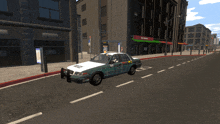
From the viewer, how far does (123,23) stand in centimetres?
2364

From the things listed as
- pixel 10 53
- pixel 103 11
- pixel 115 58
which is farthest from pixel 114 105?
pixel 103 11

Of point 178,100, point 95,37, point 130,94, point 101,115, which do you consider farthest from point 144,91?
point 95,37

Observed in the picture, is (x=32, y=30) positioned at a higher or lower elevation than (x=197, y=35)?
lower

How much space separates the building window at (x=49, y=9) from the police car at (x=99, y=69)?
934 centimetres

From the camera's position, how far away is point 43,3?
12234mm

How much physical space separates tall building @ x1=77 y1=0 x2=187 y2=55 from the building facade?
10.2 m

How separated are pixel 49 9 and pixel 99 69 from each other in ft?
35.7

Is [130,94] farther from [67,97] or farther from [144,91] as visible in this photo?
[67,97]

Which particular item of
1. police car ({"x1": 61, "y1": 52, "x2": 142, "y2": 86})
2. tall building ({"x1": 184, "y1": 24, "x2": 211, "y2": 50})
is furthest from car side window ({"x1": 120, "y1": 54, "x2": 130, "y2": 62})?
tall building ({"x1": 184, "y1": 24, "x2": 211, "y2": 50})

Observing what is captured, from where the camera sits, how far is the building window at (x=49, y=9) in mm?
12219

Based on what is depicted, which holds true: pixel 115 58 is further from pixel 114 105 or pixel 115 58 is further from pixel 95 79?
pixel 114 105

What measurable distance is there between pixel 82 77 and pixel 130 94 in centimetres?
220

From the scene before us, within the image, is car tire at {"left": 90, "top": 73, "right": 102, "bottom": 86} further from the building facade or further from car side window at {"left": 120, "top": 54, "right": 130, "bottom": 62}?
the building facade

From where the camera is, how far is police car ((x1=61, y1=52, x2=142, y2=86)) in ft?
17.8
